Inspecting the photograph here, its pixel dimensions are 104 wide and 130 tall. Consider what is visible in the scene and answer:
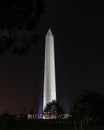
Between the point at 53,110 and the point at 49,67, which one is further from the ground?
the point at 49,67

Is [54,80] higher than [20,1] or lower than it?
higher

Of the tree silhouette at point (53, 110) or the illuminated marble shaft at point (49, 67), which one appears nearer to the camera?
the illuminated marble shaft at point (49, 67)

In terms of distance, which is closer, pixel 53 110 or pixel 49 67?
pixel 49 67

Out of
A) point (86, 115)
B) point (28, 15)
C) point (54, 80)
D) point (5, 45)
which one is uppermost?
point (54, 80)

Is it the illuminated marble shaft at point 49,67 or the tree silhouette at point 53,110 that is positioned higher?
the illuminated marble shaft at point 49,67

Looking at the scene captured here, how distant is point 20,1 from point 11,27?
1.68m

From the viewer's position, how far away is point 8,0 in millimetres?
24844

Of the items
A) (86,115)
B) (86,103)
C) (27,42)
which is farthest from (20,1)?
(86,103)

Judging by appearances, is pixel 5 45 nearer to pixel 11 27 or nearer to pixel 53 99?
pixel 11 27

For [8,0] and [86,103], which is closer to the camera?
[8,0]

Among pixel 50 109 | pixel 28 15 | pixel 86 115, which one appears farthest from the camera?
pixel 50 109

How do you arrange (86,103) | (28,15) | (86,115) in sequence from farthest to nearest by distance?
1. (86,103)
2. (86,115)
3. (28,15)

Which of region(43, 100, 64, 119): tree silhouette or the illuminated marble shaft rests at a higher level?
the illuminated marble shaft

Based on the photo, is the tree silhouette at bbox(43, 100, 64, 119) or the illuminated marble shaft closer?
the illuminated marble shaft
